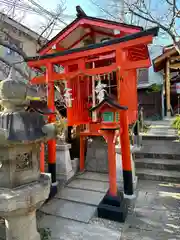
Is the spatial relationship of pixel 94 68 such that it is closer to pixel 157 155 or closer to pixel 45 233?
pixel 45 233

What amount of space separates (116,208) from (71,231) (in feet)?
3.55

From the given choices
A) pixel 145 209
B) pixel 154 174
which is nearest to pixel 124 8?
pixel 154 174

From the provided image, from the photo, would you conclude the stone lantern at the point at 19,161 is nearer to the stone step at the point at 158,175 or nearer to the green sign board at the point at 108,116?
the green sign board at the point at 108,116

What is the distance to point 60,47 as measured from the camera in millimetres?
5711

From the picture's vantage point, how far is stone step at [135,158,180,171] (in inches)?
238

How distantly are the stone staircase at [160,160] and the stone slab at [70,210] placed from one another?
2502 millimetres

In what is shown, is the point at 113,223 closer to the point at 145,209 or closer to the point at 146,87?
the point at 145,209

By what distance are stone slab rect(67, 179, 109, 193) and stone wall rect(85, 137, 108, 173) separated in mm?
821

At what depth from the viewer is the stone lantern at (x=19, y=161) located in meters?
2.32

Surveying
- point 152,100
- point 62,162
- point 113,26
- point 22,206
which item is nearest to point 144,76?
point 152,100

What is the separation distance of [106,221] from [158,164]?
3.20 meters

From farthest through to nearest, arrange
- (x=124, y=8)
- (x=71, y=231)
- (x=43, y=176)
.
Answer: (x=124, y=8), (x=71, y=231), (x=43, y=176)

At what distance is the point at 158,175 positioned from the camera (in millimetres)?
5770

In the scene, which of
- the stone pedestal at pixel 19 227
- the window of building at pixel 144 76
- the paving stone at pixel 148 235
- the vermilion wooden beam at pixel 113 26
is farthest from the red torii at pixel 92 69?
the window of building at pixel 144 76
